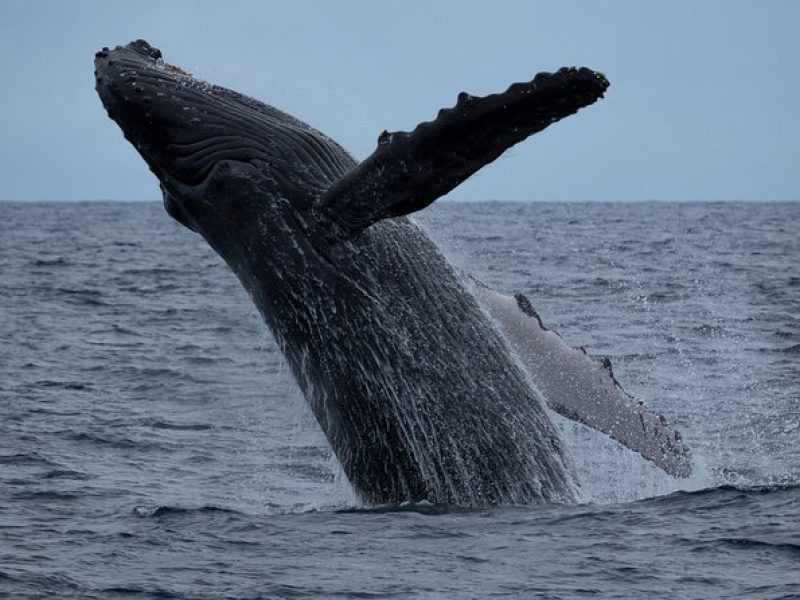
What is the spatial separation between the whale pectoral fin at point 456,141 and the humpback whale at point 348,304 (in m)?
0.53

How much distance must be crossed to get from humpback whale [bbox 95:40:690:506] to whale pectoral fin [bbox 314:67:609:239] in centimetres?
53

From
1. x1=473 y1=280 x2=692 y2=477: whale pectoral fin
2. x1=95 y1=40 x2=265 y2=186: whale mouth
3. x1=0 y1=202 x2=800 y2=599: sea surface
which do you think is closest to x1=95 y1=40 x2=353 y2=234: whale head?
x1=95 y1=40 x2=265 y2=186: whale mouth

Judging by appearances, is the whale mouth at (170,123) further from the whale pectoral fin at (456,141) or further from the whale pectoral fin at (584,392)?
the whale pectoral fin at (584,392)

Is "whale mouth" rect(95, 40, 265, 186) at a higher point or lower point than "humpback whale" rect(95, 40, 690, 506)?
higher

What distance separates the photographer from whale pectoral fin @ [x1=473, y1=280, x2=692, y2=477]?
9.89 m

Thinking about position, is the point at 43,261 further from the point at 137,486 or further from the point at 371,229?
the point at 371,229

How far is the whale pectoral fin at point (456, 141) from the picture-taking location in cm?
752

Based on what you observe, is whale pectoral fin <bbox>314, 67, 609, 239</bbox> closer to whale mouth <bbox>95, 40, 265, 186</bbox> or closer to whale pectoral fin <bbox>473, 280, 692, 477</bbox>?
whale mouth <bbox>95, 40, 265, 186</bbox>

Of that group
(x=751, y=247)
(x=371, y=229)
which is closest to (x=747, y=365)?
(x=371, y=229)

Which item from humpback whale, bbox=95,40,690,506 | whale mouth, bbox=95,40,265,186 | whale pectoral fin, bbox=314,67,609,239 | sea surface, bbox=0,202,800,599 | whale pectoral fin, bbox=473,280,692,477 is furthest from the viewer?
whale pectoral fin, bbox=473,280,692,477

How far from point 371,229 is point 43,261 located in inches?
1509

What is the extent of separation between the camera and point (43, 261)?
45.8 meters

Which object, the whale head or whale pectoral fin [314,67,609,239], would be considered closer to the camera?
whale pectoral fin [314,67,609,239]

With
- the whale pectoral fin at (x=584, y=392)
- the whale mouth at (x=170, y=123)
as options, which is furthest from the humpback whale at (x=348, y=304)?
the whale pectoral fin at (x=584, y=392)
